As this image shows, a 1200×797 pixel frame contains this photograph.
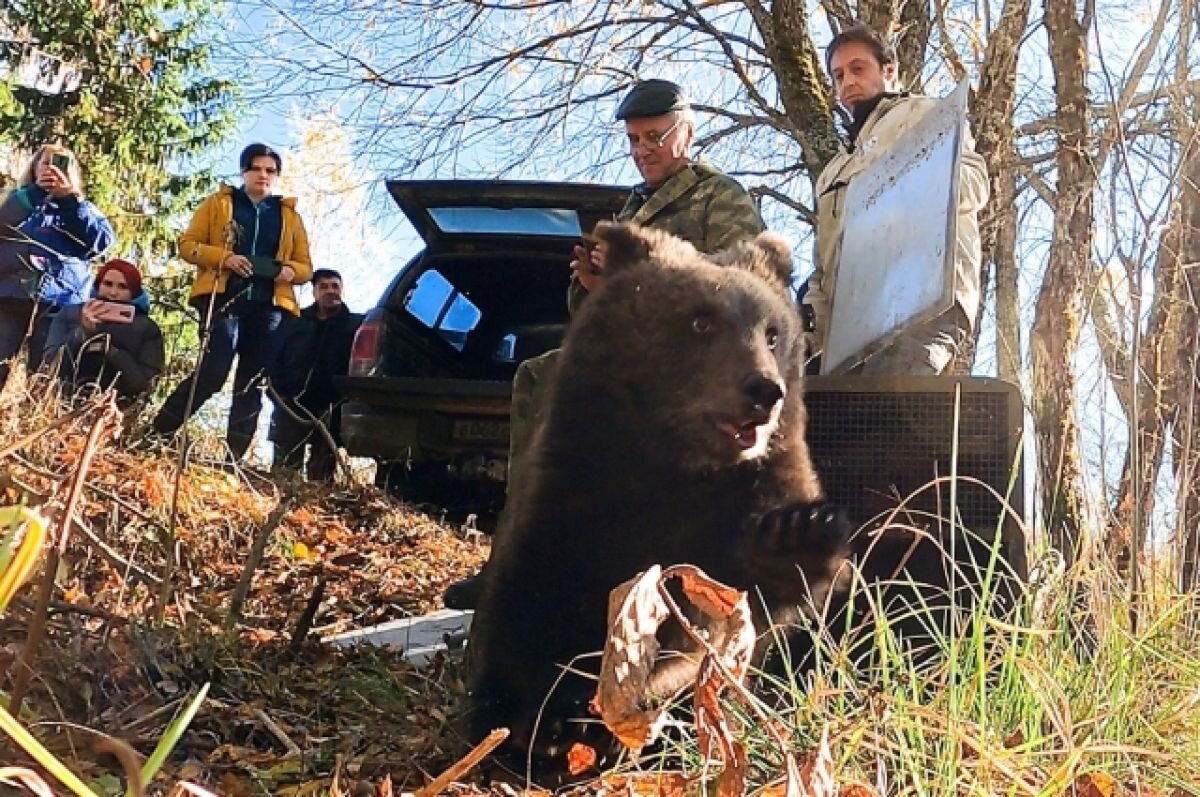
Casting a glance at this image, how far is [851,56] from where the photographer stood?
5.32 metres

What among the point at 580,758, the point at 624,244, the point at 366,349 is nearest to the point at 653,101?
the point at 624,244

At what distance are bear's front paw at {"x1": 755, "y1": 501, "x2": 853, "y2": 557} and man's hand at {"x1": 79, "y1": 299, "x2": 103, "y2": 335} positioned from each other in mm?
5732

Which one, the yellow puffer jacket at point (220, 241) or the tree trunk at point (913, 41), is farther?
the tree trunk at point (913, 41)

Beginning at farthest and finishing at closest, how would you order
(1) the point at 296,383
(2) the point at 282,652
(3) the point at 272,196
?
(1) the point at 296,383
(3) the point at 272,196
(2) the point at 282,652

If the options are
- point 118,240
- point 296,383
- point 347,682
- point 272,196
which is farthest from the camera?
point 118,240

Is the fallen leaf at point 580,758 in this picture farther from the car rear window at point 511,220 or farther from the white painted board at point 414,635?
the car rear window at point 511,220

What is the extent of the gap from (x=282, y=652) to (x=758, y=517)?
2045mm

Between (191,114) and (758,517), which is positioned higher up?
(191,114)

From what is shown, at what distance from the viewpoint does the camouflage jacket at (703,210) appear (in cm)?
531

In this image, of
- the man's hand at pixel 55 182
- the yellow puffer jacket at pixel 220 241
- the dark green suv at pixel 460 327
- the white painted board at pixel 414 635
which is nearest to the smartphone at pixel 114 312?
the yellow puffer jacket at pixel 220 241

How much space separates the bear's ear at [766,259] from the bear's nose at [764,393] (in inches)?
30.6

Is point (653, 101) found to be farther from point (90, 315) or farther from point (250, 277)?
point (250, 277)

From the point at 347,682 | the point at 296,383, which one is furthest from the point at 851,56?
the point at 296,383

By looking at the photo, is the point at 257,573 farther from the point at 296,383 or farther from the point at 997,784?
the point at 997,784
